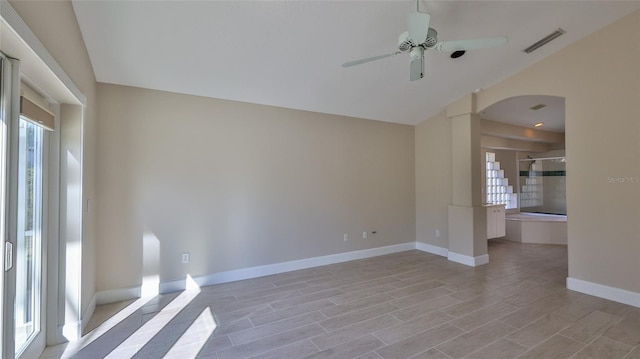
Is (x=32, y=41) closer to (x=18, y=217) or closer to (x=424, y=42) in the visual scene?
(x=18, y=217)

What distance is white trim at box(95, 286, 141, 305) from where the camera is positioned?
10.5 ft

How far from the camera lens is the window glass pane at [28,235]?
6.66 feet

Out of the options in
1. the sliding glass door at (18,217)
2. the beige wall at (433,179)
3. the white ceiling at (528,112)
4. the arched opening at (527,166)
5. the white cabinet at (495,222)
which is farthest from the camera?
the white cabinet at (495,222)

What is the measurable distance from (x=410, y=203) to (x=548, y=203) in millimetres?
5055

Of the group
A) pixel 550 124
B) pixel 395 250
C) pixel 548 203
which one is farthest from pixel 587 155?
pixel 548 203

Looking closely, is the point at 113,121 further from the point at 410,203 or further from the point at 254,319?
the point at 410,203

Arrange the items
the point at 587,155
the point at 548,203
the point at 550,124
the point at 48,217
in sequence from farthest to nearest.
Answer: the point at 548,203
the point at 550,124
the point at 587,155
the point at 48,217

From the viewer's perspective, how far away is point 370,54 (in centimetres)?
329

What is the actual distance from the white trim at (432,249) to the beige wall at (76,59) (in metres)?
5.23

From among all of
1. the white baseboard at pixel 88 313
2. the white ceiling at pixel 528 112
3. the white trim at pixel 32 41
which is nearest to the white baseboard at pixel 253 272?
the white baseboard at pixel 88 313

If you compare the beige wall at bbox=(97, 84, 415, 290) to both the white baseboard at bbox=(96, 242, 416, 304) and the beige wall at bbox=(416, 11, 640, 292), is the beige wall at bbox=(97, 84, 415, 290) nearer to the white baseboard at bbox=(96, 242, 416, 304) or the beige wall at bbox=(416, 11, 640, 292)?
the white baseboard at bbox=(96, 242, 416, 304)

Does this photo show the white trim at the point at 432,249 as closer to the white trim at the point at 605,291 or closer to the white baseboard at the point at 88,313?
the white trim at the point at 605,291

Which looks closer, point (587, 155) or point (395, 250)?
point (587, 155)

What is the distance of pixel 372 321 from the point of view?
2.82 metres
